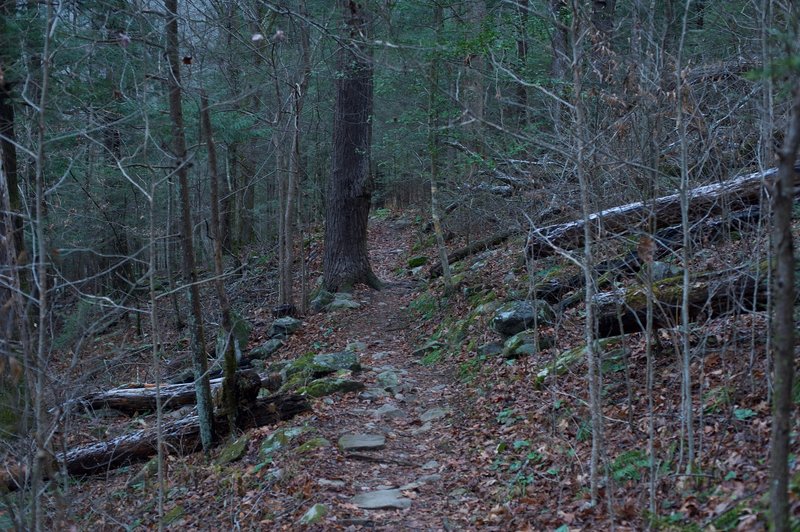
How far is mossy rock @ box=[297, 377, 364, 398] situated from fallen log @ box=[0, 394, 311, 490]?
0.43 meters

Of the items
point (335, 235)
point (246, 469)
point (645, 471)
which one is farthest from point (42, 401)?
point (335, 235)

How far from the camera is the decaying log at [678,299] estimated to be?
5.29 meters

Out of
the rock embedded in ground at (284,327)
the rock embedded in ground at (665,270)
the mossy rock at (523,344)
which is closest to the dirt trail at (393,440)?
the mossy rock at (523,344)

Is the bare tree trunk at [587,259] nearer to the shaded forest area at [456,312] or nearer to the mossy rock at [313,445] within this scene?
the shaded forest area at [456,312]

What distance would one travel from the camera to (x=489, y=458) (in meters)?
6.41

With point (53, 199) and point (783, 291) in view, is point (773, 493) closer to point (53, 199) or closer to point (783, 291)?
point (783, 291)

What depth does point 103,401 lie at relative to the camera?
9.98 metres

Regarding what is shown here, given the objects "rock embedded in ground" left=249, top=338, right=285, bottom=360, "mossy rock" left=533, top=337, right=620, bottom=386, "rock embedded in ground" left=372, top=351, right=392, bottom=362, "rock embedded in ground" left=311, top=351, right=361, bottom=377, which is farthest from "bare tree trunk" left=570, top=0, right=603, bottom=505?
"rock embedded in ground" left=249, top=338, right=285, bottom=360

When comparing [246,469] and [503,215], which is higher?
[503,215]

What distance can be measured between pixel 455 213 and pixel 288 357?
706 cm

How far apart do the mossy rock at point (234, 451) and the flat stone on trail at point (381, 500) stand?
1.89 meters

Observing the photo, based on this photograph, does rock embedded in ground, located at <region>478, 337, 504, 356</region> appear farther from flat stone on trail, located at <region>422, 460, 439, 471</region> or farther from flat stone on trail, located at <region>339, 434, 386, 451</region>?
flat stone on trail, located at <region>422, 460, 439, 471</region>

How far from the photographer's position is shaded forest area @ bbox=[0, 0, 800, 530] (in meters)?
4.59

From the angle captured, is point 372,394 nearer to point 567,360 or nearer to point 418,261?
point 567,360
